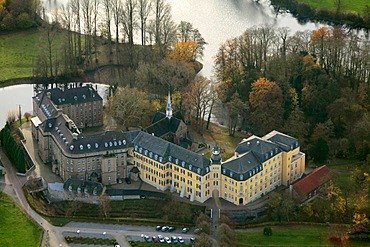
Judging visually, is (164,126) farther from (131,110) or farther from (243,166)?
(243,166)

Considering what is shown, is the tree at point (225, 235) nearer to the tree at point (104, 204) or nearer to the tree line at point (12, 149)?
the tree at point (104, 204)

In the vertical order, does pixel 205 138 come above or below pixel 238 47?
below

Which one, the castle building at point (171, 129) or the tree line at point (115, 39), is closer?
the castle building at point (171, 129)

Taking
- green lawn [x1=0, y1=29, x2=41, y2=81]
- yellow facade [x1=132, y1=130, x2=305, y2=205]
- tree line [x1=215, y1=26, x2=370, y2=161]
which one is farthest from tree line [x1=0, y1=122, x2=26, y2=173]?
tree line [x1=215, y1=26, x2=370, y2=161]

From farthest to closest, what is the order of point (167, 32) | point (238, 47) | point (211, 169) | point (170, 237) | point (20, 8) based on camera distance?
point (20, 8) < point (167, 32) < point (238, 47) < point (211, 169) < point (170, 237)

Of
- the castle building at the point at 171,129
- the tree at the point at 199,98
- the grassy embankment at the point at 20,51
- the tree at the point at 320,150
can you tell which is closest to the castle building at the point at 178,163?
the castle building at the point at 171,129

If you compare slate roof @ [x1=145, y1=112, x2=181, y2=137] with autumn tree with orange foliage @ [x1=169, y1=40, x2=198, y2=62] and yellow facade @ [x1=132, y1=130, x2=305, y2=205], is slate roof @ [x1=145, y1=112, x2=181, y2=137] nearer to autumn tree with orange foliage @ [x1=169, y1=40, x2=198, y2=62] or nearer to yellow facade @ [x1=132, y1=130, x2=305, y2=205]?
yellow facade @ [x1=132, y1=130, x2=305, y2=205]

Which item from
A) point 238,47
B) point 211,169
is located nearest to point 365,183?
point 211,169

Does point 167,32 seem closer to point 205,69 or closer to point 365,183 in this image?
point 205,69
